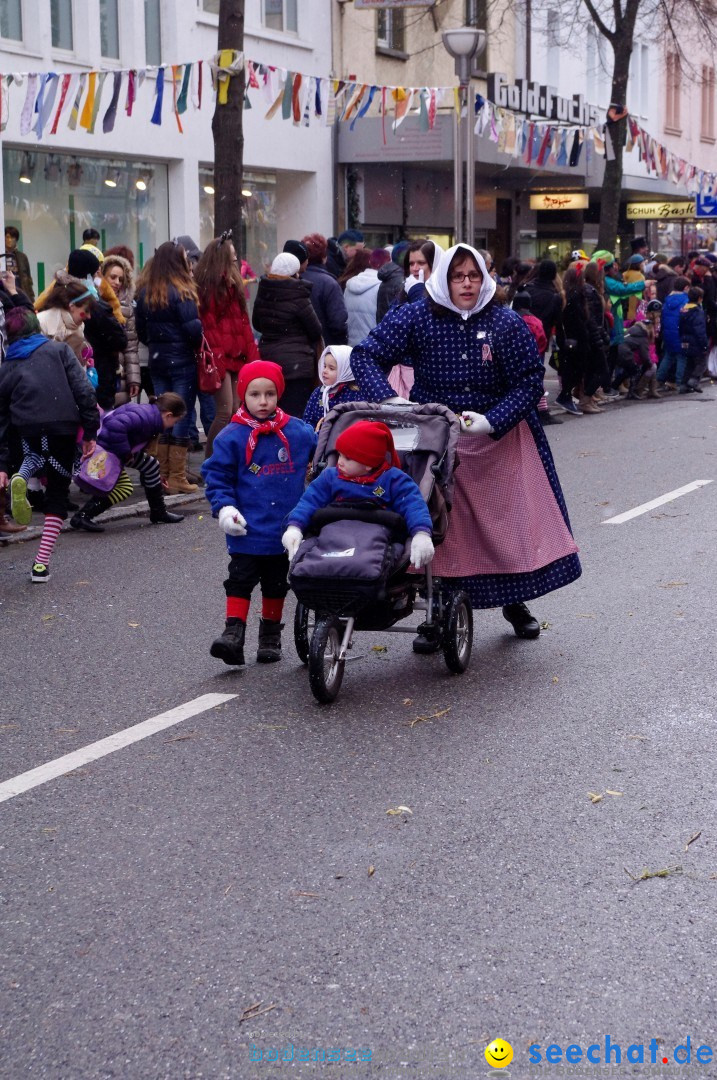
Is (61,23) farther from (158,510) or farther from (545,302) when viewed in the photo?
(158,510)

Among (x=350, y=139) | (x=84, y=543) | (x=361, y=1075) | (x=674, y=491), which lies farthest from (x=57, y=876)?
(x=350, y=139)

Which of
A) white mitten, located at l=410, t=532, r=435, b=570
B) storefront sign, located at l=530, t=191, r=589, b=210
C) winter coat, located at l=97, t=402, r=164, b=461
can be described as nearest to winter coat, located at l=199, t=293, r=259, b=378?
winter coat, located at l=97, t=402, r=164, b=461

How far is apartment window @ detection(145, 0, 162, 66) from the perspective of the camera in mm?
19703

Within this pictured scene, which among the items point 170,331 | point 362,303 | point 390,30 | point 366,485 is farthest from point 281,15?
point 366,485

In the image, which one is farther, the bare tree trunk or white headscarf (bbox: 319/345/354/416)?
the bare tree trunk

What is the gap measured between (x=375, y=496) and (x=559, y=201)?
24807 millimetres

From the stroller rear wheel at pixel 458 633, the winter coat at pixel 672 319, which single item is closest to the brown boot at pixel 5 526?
the stroller rear wheel at pixel 458 633

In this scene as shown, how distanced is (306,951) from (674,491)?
9.06m

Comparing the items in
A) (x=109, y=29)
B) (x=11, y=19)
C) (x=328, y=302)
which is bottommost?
(x=328, y=302)

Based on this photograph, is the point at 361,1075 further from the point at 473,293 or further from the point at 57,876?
the point at 473,293

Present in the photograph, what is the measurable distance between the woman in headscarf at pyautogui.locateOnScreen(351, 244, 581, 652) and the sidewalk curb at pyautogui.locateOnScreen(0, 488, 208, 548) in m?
4.40

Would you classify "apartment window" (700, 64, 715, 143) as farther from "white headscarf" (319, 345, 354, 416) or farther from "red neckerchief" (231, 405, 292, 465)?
"red neckerchief" (231, 405, 292, 465)

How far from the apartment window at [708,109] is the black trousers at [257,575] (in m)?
39.5

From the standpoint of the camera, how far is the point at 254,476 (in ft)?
23.0
